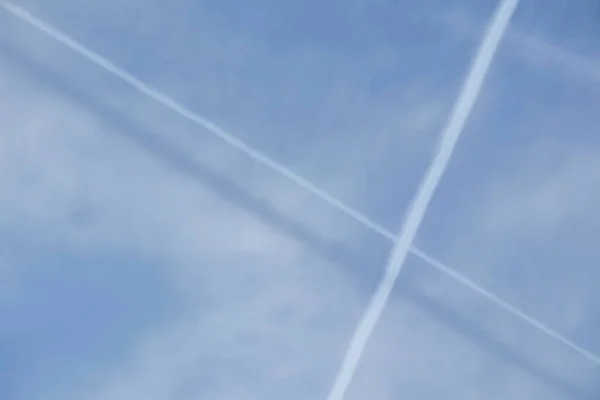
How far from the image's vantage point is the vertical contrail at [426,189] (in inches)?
32.4

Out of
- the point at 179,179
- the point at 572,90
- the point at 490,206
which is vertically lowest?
the point at 179,179

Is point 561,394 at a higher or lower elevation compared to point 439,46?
lower

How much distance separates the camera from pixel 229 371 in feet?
2.84

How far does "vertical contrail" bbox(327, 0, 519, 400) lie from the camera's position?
822 mm

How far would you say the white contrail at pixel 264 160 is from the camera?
799mm

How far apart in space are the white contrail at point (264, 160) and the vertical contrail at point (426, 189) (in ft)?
0.07

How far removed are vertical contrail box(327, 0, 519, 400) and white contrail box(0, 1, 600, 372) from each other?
0.02m

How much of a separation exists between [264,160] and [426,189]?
0.57 feet

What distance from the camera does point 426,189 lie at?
86 centimetres

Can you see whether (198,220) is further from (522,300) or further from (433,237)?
(522,300)

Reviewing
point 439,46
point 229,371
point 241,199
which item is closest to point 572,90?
point 439,46

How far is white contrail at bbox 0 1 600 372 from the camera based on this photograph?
0.80 metres

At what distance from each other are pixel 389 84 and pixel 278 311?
27 centimetres

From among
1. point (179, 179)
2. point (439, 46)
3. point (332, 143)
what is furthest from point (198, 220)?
point (439, 46)
